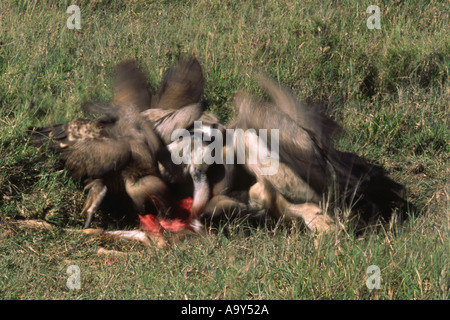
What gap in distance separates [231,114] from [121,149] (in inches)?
59.2

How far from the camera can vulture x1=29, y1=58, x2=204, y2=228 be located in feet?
15.7

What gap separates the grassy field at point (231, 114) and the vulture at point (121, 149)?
146 millimetres

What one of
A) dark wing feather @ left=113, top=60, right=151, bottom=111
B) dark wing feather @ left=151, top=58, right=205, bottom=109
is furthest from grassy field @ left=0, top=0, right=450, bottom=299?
dark wing feather @ left=151, top=58, right=205, bottom=109

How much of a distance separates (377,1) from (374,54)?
0.87 meters

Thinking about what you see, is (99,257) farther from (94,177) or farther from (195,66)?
(195,66)

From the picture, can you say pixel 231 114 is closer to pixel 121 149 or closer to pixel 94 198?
pixel 121 149

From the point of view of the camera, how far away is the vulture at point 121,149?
15.7ft

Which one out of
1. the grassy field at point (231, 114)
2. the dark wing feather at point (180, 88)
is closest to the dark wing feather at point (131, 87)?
the dark wing feather at point (180, 88)

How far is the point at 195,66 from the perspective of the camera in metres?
5.62

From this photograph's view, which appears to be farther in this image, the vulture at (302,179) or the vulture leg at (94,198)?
the vulture leg at (94,198)

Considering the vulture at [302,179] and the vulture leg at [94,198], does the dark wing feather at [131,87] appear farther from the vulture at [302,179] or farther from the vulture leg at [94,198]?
the vulture at [302,179]

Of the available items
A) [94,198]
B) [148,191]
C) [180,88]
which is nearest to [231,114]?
[180,88]

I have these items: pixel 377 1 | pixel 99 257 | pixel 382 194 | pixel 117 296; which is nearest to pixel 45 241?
pixel 99 257

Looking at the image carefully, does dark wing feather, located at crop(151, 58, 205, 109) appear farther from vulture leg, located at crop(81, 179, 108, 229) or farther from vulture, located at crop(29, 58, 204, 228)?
vulture leg, located at crop(81, 179, 108, 229)
